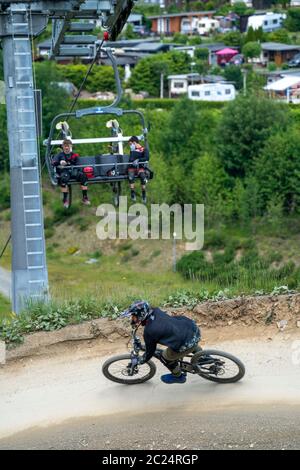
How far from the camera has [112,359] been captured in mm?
11719

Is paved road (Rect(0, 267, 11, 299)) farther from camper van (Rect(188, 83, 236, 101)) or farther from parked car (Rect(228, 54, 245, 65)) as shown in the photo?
parked car (Rect(228, 54, 245, 65))

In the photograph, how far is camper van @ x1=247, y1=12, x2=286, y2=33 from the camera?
3760 inches

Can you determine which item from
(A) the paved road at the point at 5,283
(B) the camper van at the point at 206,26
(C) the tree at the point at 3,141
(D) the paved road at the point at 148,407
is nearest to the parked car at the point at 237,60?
(B) the camper van at the point at 206,26

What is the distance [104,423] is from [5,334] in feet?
7.78

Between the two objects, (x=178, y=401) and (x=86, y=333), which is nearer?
(x=178, y=401)

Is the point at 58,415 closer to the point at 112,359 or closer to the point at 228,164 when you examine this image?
the point at 112,359

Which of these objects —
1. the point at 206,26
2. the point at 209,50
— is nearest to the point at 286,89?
the point at 209,50

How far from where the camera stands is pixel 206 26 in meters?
101

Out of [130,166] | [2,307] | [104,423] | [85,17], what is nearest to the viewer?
[104,423]

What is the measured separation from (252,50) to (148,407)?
73821 mm

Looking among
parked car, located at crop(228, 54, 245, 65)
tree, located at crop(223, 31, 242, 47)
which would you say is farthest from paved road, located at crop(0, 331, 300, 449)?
tree, located at crop(223, 31, 242, 47)

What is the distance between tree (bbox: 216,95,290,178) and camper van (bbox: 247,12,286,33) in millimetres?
47018
